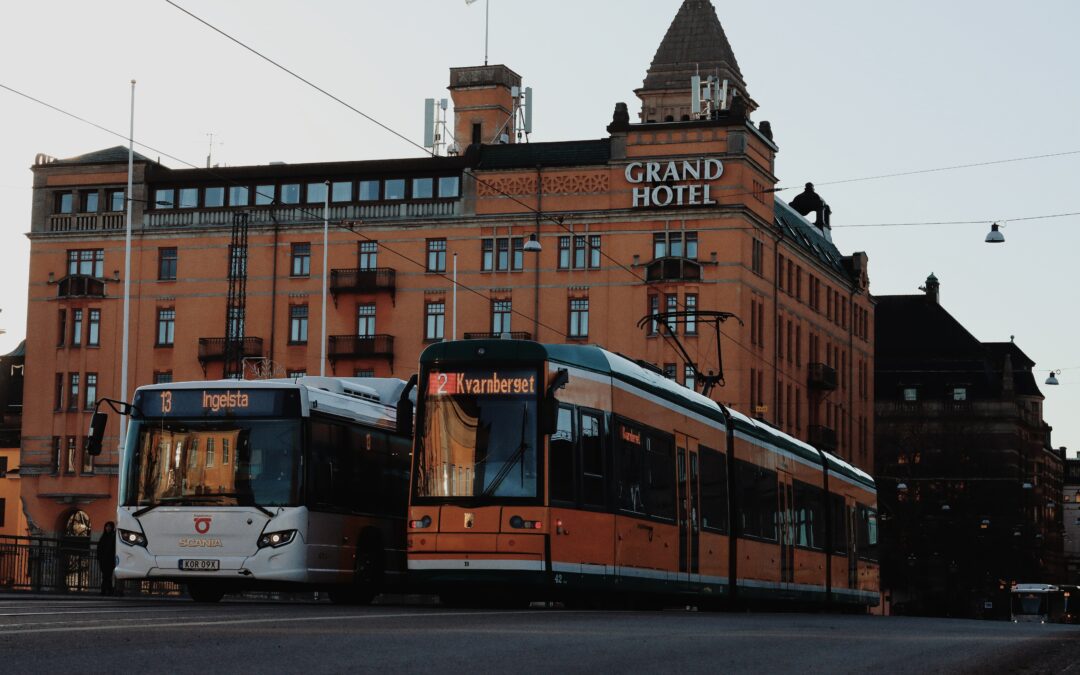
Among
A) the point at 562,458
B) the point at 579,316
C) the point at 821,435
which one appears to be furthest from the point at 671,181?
the point at 562,458

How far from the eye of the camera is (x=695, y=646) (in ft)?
48.7

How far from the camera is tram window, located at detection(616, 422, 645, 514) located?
25000 millimetres

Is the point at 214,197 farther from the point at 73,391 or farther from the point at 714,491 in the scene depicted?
the point at 714,491

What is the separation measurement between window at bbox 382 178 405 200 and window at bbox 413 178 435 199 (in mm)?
531

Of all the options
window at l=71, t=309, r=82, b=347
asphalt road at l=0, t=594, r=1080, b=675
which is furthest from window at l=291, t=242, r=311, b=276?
asphalt road at l=0, t=594, r=1080, b=675

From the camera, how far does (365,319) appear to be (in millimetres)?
80438

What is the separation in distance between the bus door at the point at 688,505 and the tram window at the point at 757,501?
108 inches

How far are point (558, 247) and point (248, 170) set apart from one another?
14.5 m

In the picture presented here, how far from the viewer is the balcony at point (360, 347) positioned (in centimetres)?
7906

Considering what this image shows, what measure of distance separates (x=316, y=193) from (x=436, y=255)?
594 centimetres

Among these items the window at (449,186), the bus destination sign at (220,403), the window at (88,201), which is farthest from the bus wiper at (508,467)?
the window at (88,201)

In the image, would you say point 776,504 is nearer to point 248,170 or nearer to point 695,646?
point 695,646

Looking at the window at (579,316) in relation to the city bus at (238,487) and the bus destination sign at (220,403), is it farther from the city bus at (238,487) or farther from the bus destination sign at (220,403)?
the bus destination sign at (220,403)

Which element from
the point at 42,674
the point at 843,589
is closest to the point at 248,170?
the point at 843,589
